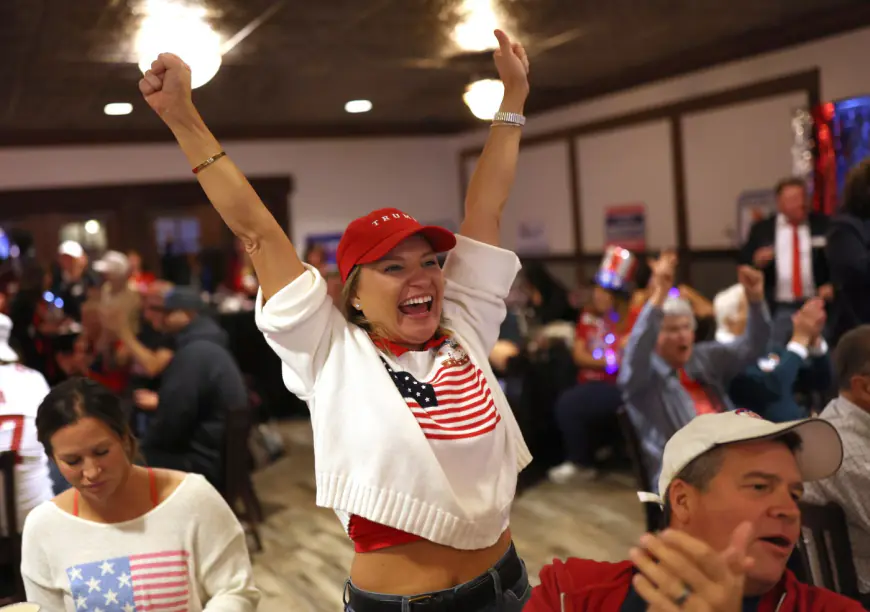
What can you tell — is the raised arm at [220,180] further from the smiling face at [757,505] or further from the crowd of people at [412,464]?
the smiling face at [757,505]

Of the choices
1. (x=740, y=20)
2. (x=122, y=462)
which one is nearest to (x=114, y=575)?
(x=122, y=462)

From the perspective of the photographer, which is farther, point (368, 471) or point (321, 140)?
point (321, 140)

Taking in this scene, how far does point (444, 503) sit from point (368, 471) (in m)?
0.13

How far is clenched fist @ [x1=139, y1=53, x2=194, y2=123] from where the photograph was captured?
1.60 meters

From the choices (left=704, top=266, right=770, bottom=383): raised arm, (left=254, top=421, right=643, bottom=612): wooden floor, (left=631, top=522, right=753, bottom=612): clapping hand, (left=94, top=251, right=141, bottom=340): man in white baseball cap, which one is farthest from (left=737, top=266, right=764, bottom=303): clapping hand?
(left=94, top=251, right=141, bottom=340): man in white baseball cap

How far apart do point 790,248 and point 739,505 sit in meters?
4.50

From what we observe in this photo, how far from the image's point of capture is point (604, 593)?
142cm

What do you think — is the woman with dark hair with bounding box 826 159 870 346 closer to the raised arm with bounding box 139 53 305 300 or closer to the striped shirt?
the striped shirt

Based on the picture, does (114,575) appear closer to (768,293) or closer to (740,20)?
(768,293)

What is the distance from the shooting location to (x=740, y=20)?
594 cm

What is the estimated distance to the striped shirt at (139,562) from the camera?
1.97m

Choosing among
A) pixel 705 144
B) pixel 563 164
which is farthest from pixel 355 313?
pixel 563 164

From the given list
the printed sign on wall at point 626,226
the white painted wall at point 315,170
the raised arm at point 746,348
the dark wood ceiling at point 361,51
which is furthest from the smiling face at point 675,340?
the white painted wall at point 315,170

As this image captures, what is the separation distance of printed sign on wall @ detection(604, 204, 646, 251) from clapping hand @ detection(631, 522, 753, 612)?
7.31 m
